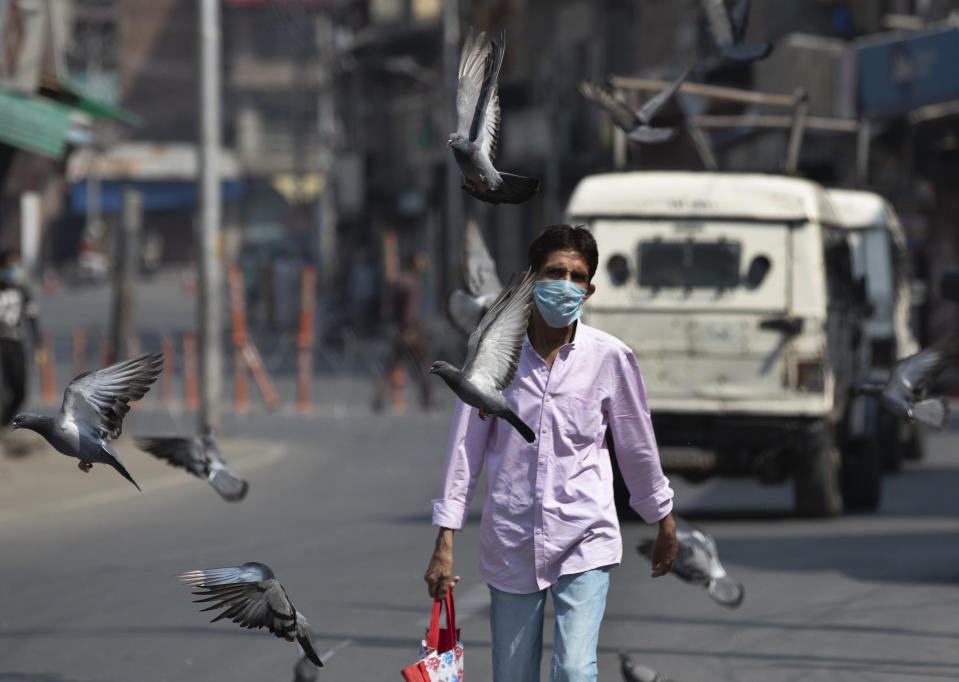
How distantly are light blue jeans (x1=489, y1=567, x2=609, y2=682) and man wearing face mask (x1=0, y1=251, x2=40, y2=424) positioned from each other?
12.7 m

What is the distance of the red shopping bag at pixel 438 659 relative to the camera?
491cm

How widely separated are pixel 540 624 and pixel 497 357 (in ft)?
2.40

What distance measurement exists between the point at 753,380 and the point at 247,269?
5046cm

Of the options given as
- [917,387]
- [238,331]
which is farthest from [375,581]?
[238,331]

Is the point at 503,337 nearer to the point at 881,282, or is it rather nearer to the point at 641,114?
the point at 641,114

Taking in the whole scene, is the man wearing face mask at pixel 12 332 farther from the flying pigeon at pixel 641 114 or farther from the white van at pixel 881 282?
the flying pigeon at pixel 641 114

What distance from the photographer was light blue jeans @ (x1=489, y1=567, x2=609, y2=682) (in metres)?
4.98

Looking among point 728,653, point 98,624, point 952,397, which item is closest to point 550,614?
point 728,653

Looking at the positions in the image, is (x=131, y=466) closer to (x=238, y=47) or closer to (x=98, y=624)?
(x=98, y=624)

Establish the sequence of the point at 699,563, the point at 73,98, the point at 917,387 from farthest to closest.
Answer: the point at 73,98, the point at 917,387, the point at 699,563

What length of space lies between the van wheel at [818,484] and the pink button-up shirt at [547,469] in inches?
305

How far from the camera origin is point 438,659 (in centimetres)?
493

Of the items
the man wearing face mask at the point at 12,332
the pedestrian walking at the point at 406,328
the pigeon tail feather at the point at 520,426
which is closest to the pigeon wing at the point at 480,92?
the pigeon tail feather at the point at 520,426

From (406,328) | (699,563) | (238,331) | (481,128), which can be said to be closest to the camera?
(481,128)
